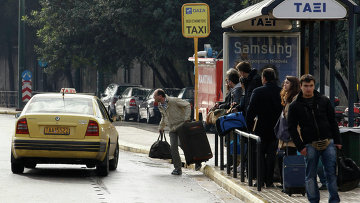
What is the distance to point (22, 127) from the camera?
47.2 feet

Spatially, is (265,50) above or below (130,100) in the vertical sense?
above

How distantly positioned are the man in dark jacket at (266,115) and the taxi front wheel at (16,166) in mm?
4229

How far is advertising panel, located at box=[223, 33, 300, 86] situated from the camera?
1720 centimetres

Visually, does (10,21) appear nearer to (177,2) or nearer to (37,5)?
(37,5)

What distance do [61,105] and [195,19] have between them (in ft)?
17.7

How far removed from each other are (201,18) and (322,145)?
10.0 m

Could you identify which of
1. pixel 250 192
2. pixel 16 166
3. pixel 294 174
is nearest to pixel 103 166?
pixel 16 166

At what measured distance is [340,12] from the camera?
13617 millimetres

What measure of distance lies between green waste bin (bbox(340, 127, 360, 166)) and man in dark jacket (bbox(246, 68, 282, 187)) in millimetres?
1021

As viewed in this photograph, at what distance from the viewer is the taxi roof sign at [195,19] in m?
19.4

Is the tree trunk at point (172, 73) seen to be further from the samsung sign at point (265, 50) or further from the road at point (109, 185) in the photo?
the road at point (109, 185)

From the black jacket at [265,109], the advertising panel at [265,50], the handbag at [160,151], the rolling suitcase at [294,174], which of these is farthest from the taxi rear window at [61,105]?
the rolling suitcase at [294,174]

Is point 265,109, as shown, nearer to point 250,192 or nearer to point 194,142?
point 250,192

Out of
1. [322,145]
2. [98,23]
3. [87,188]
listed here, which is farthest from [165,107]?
[98,23]
